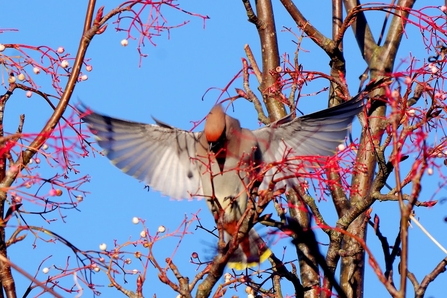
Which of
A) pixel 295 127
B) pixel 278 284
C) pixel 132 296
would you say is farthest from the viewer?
pixel 295 127

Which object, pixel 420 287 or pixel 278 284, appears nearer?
pixel 420 287

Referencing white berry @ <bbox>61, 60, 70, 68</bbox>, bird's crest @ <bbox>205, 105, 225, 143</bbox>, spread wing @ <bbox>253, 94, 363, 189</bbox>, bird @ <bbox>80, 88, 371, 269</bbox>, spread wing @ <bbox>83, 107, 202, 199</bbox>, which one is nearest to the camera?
white berry @ <bbox>61, 60, 70, 68</bbox>

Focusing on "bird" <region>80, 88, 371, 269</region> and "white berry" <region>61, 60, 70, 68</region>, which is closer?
"white berry" <region>61, 60, 70, 68</region>

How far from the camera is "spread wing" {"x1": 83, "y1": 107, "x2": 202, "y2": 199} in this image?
17.0ft

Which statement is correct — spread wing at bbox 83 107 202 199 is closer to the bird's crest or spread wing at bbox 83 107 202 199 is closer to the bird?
the bird

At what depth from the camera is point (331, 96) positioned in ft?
17.9

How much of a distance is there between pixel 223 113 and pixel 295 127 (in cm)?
55

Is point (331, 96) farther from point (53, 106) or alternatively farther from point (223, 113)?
point (53, 106)

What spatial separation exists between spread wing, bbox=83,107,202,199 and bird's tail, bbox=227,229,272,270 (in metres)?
0.50

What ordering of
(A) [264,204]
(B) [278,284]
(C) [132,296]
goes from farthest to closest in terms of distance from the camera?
(B) [278,284]
(C) [132,296]
(A) [264,204]

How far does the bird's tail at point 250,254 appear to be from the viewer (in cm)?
490

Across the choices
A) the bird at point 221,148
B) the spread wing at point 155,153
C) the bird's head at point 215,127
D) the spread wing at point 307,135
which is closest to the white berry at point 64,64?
the bird at point 221,148


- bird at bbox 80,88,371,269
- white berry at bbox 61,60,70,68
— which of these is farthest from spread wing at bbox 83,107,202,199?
white berry at bbox 61,60,70,68

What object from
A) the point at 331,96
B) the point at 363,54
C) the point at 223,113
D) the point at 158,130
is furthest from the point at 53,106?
the point at 363,54
